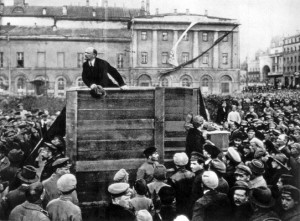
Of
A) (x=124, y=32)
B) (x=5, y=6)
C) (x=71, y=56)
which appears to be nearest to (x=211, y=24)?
(x=124, y=32)

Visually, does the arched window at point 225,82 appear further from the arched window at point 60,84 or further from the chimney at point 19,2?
the chimney at point 19,2

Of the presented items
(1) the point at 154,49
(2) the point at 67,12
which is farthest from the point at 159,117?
(2) the point at 67,12

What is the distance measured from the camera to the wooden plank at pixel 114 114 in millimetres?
5984

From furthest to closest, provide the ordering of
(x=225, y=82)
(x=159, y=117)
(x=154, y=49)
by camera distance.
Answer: (x=225, y=82) < (x=154, y=49) < (x=159, y=117)

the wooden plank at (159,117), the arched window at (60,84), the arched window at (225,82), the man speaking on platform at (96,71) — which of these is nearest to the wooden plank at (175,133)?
the wooden plank at (159,117)

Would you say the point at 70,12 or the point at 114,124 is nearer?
the point at 114,124

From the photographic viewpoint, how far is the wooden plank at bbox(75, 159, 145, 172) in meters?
5.98

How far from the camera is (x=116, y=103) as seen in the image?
617cm

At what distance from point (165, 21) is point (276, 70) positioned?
38.5m

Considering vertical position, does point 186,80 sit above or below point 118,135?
above

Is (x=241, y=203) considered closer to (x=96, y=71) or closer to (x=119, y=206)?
(x=119, y=206)

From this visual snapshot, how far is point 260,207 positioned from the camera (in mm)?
4359

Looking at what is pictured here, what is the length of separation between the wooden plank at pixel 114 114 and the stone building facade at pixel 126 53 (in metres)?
43.0

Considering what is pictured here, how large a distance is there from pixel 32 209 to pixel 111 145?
193 centimetres
